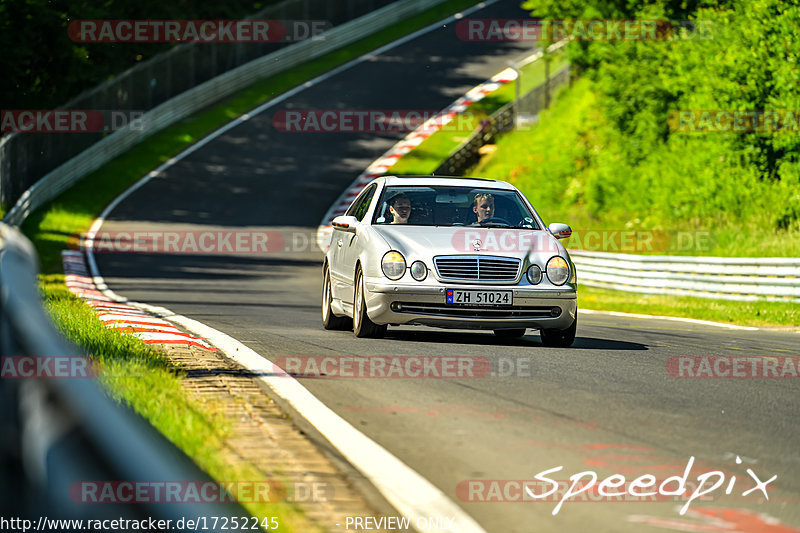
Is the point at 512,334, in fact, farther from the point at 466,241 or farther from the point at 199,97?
the point at 199,97

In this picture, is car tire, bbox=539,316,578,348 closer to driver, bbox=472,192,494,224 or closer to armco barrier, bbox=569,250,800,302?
driver, bbox=472,192,494,224

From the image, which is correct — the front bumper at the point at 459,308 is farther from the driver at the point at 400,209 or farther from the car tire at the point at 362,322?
the driver at the point at 400,209

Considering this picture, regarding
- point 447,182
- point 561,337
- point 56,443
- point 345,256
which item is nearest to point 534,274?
point 561,337

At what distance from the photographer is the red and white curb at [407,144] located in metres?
37.6

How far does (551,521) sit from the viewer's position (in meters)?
4.82

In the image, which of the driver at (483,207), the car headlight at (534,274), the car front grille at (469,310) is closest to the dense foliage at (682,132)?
the driver at (483,207)

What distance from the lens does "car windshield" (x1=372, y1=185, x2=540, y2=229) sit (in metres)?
12.6

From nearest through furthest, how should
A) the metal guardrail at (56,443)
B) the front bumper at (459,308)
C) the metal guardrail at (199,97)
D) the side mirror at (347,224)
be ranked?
1. the metal guardrail at (56,443)
2. the front bumper at (459,308)
3. the side mirror at (347,224)
4. the metal guardrail at (199,97)

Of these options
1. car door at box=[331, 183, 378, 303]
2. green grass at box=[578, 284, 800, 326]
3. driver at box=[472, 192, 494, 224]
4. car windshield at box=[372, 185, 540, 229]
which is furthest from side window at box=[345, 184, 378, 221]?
green grass at box=[578, 284, 800, 326]

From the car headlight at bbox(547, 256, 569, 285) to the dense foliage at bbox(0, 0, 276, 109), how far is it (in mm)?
27830

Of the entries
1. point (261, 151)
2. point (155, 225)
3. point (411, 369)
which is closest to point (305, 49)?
point (261, 151)

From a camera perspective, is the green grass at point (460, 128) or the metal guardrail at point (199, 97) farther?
the green grass at point (460, 128)

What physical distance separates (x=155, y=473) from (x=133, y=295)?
59.3ft

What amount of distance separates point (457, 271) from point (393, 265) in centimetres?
61
